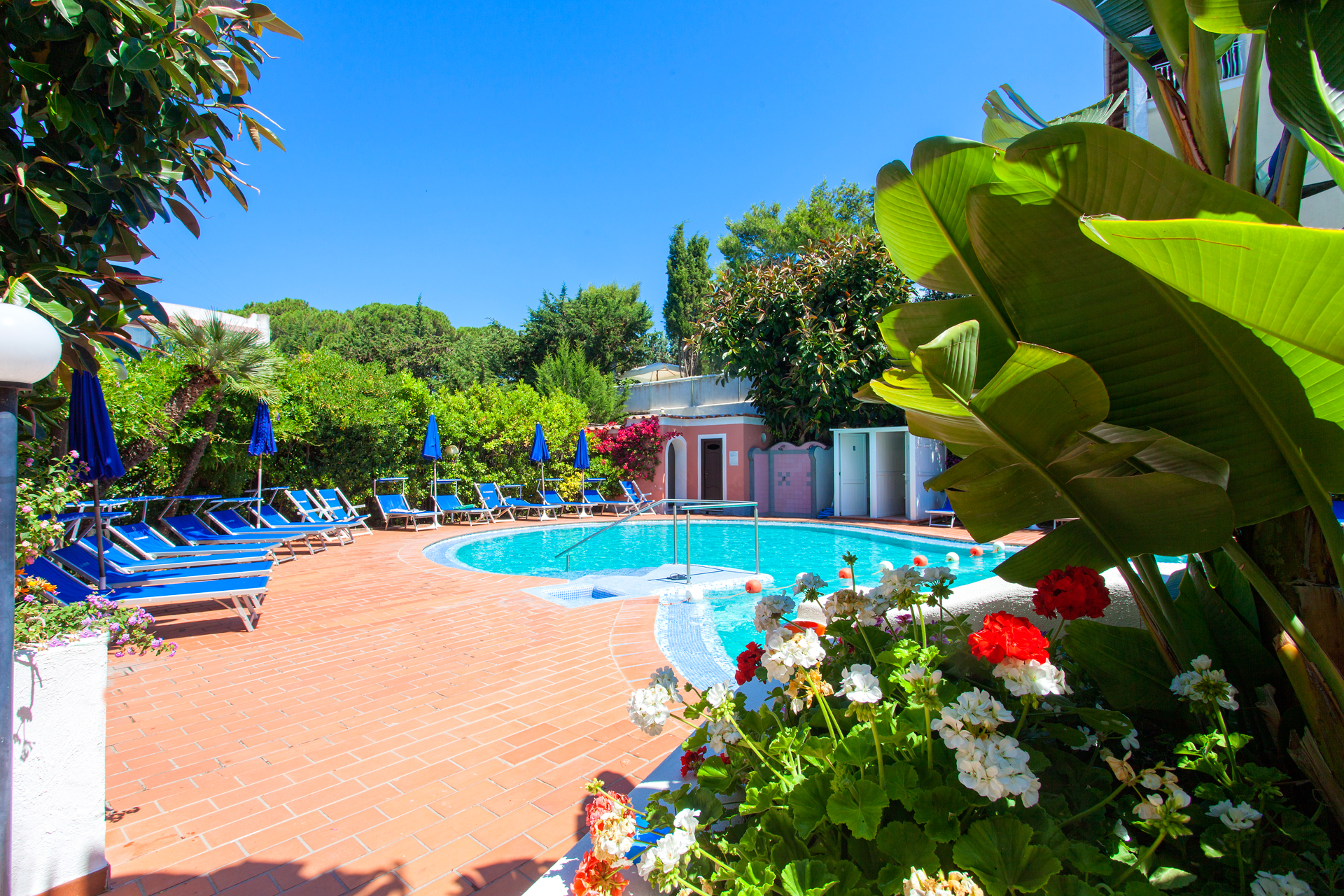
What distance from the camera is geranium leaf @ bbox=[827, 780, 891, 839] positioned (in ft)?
3.68

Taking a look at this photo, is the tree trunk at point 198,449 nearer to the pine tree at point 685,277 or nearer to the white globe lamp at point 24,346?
the white globe lamp at point 24,346

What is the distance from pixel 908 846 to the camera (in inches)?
45.7

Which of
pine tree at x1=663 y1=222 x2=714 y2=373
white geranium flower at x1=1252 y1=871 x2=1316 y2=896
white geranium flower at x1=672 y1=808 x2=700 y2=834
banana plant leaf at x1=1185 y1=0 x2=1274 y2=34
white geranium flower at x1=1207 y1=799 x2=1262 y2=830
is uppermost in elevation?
pine tree at x1=663 y1=222 x2=714 y2=373

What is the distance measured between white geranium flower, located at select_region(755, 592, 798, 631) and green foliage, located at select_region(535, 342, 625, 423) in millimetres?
22409

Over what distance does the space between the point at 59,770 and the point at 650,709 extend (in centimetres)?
247

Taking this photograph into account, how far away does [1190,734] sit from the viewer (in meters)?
1.49

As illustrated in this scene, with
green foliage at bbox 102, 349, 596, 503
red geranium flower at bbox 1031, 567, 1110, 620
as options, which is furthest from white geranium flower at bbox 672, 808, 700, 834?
green foliage at bbox 102, 349, 596, 503

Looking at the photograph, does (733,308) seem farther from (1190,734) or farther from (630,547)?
(1190,734)

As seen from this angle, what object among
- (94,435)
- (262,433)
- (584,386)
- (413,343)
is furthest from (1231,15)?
(413,343)

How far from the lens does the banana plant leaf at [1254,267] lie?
34.1 inches

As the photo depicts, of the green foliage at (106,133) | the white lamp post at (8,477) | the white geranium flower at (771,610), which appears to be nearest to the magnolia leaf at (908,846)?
the white geranium flower at (771,610)

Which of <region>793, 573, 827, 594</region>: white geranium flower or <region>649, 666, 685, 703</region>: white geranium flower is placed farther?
<region>793, 573, 827, 594</region>: white geranium flower

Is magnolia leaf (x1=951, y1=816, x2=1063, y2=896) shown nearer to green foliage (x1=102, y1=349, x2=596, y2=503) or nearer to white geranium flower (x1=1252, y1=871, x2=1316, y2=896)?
white geranium flower (x1=1252, y1=871, x2=1316, y2=896)

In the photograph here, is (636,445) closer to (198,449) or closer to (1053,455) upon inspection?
(198,449)
